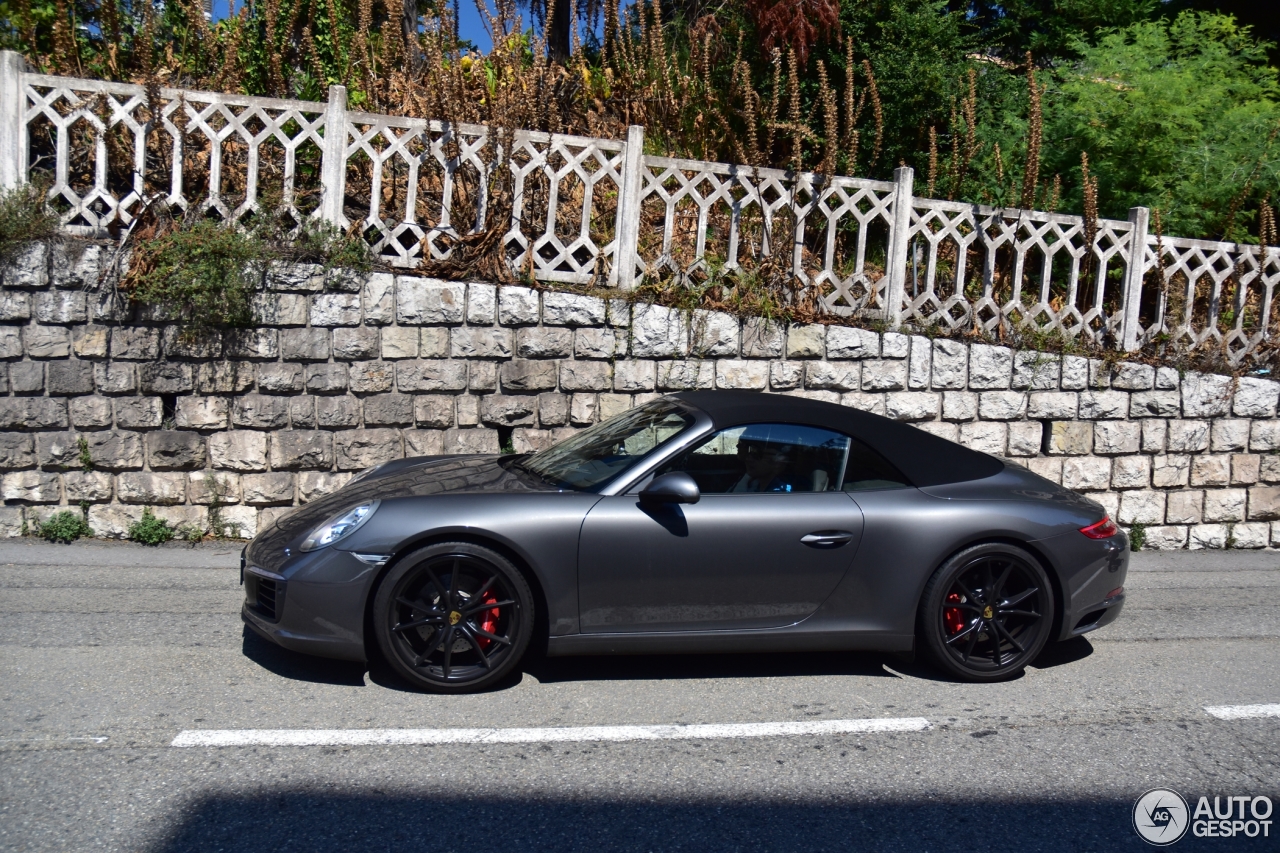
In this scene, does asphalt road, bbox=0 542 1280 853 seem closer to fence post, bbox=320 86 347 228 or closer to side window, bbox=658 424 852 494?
side window, bbox=658 424 852 494

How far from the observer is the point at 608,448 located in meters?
4.99

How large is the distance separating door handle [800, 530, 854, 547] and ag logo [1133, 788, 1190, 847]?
153cm

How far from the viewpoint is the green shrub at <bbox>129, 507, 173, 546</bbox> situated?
7.02 m

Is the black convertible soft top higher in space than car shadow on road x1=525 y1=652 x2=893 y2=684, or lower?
higher

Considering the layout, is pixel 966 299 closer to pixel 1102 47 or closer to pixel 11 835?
pixel 1102 47

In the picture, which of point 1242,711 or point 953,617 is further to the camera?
Answer: point 953,617

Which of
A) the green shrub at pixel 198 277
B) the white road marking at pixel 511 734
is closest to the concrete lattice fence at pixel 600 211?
the green shrub at pixel 198 277

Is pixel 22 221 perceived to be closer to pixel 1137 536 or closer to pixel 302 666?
pixel 302 666

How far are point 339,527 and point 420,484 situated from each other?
501mm

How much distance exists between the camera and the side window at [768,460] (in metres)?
4.61

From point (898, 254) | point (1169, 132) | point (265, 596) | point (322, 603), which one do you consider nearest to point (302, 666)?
point (265, 596)

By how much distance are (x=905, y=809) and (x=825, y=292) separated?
17.6 feet

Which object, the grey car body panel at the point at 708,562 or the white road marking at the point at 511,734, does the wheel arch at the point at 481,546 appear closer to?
the grey car body panel at the point at 708,562

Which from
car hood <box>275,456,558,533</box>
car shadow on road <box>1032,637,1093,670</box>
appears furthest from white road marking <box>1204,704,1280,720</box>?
car hood <box>275,456,558,533</box>
